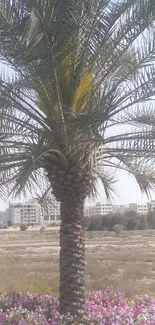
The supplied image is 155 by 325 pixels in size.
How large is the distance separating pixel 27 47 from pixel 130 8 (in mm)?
1701

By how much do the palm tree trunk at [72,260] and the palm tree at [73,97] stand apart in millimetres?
15

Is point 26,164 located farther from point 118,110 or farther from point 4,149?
point 118,110

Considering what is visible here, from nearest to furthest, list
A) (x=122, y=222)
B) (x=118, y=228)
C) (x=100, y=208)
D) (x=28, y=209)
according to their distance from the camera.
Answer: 1. (x=28, y=209)
2. (x=100, y=208)
3. (x=118, y=228)
4. (x=122, y=222)

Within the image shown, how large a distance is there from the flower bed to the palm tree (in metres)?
0.34

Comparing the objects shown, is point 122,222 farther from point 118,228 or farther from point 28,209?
point 28,209

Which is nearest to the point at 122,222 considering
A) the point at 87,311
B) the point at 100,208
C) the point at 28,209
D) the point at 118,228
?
the point at 118,228

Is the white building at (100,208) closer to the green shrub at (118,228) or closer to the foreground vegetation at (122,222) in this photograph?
the foreground vegetation at (122,222)

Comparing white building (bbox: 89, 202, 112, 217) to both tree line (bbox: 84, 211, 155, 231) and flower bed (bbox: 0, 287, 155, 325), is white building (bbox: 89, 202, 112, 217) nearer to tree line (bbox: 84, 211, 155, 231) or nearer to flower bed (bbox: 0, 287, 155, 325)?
flower bed (bbox: 0, 287, 155, 325)

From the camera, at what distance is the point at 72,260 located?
716cm

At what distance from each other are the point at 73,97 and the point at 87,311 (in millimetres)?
3300

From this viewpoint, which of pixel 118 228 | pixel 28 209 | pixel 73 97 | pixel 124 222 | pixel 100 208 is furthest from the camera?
pixel 124 222

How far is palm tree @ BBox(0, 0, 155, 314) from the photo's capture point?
6.28m

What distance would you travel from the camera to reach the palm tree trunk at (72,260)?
7.13 metres

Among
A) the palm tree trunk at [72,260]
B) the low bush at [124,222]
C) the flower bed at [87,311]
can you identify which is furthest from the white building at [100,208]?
the low bush at [124,222]
